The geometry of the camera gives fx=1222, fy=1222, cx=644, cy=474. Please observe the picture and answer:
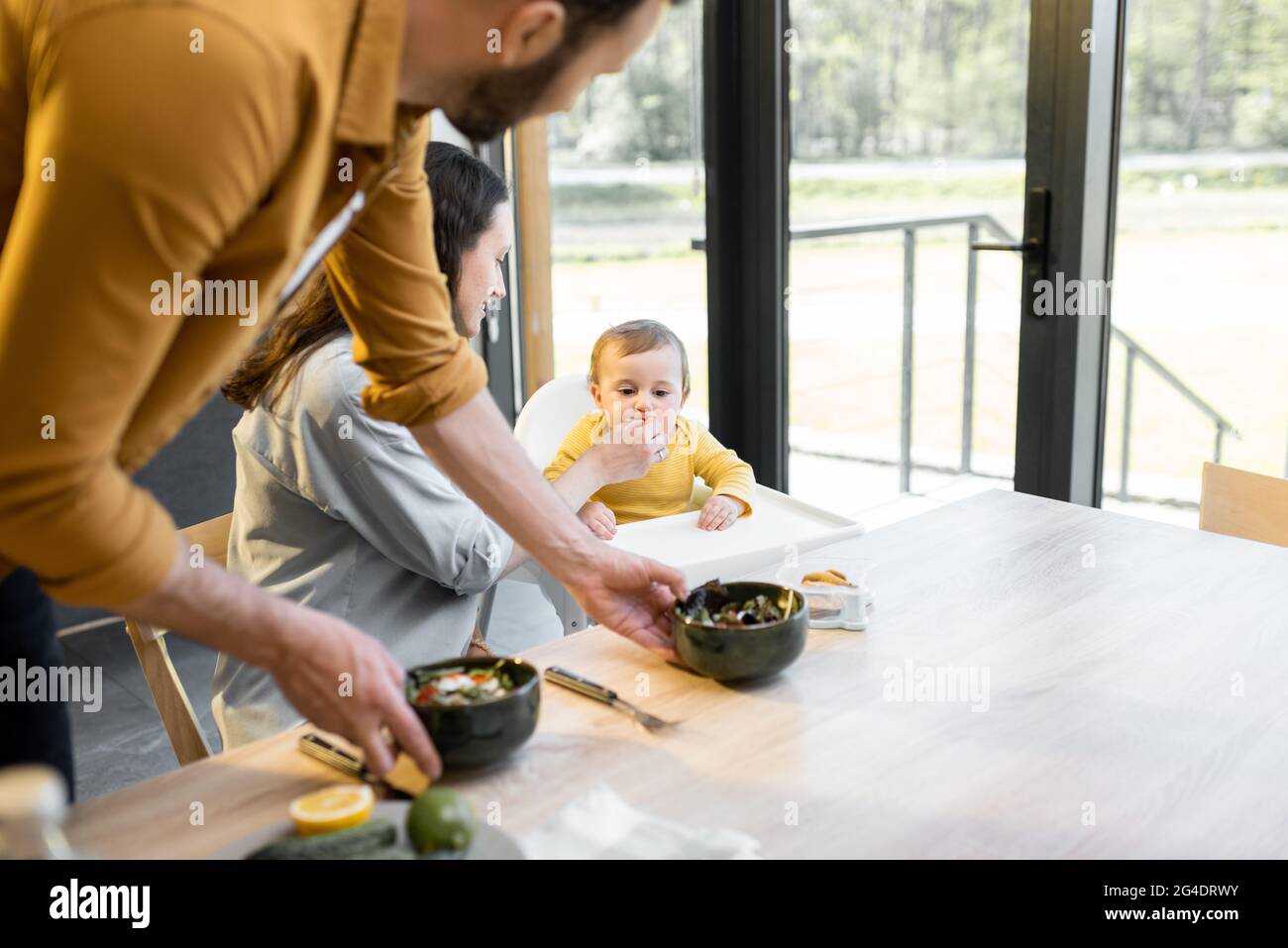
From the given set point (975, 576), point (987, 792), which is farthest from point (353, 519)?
point (987, 792)

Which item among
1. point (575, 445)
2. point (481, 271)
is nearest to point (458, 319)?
point (481, 271)

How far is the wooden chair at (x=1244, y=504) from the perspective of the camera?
181 centimetres

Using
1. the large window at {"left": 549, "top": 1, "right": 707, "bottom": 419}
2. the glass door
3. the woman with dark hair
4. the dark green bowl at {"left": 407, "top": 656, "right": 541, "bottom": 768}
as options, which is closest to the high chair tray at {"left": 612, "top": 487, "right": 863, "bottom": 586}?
the woman with dark hair

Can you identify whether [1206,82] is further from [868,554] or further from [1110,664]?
[1110,664]

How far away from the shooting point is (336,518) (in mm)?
1663

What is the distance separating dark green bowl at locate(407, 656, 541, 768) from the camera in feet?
3.27

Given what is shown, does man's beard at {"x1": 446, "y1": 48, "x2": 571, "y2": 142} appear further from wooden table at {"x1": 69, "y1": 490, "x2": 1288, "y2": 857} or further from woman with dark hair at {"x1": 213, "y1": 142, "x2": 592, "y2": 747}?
woman with dark hair at {"x1": 213, "y1": 142, "x2": 592, "y2": 747}

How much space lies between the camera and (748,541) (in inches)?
75.2

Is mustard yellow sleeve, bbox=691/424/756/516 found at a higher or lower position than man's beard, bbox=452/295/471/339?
lower

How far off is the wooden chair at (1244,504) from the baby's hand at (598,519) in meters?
0.93

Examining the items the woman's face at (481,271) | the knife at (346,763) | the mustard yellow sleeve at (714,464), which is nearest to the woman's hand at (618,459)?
the mustard yellow sleeve at (714,464)

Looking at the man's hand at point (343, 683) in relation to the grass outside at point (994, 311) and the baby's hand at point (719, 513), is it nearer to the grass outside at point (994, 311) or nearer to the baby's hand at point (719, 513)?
the baby's hand at point (719, 513)

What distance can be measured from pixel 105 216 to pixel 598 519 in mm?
1377

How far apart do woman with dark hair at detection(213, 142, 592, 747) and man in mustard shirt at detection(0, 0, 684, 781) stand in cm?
64
